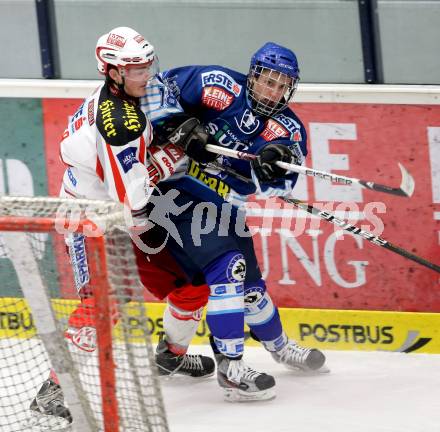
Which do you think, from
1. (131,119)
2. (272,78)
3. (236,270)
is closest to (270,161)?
(272,78)

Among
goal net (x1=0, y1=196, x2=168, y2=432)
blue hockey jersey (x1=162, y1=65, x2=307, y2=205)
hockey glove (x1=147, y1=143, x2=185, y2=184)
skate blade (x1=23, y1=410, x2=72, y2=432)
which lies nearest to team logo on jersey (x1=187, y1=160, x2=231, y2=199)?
blue hockey jersey (x1=162, y1=65, x2=307, y2=205)

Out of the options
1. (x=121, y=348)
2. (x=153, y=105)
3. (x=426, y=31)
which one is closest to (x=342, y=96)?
(x=426, y=31)

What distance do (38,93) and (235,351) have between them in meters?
1.63

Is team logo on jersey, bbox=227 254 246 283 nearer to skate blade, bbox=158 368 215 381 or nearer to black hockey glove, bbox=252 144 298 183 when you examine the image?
black hockey glove, bbox=252 144 298 183

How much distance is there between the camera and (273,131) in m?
4.35

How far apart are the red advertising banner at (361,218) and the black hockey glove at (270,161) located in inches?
34.2

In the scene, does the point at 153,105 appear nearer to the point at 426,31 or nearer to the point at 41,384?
the point at 41,384

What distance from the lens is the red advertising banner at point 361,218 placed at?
5.02 metres

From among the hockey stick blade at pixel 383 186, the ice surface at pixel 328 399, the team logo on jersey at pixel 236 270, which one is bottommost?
the ice surface at pixel 328 399

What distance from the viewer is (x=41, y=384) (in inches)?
170

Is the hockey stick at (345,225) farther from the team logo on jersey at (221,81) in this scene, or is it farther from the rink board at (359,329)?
the rink board at (359,329)

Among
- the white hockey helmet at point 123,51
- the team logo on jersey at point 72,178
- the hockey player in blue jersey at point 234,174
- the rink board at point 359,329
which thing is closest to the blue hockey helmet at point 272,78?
the hockey player in blue jersey at point 234,174

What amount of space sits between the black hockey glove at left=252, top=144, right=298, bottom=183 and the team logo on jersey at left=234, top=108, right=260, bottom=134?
0.52ft

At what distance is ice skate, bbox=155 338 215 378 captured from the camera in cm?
466
